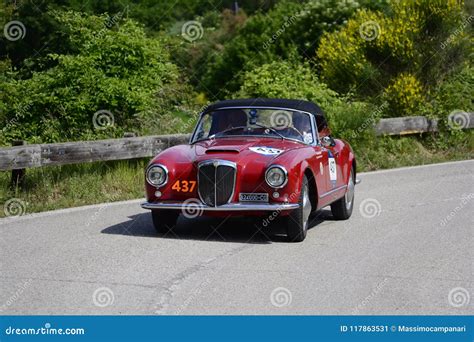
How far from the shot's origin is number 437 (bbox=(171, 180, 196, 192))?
994 centimetres

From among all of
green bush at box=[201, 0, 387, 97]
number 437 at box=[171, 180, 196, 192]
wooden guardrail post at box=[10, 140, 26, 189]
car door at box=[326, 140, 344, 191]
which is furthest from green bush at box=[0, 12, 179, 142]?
green bush at box=[201, 0, 387, 97]

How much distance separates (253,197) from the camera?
384 inches

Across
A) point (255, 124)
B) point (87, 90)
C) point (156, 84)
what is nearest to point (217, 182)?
point (255, 124)

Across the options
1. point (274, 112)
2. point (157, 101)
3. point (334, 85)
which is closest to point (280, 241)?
point (274, 112)

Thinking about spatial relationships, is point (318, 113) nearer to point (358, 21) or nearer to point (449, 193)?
point (449, 193)

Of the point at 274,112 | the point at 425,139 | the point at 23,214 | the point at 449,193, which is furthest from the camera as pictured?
the point at 425,139

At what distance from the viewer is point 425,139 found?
70.0ft

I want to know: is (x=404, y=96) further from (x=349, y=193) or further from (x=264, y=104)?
(x=264, y=104)

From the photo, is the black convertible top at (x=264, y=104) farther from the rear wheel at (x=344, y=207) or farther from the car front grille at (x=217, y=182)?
the car front grille at (x=217, y=182)

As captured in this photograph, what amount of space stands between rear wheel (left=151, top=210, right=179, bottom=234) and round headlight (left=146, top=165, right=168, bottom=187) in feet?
1.28

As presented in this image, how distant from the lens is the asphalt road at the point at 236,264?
6.96m

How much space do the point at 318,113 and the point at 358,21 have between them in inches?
560

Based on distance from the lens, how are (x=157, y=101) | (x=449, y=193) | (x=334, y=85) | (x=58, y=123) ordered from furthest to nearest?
1. (x=334, y=85)
2. (x=157, y=101)
3. (x=58, y=123)
4. (x=449, y=193)

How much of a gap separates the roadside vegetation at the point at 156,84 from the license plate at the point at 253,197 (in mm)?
3927
